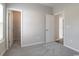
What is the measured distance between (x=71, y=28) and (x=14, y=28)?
1.57 meters

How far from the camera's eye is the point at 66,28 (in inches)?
96.7

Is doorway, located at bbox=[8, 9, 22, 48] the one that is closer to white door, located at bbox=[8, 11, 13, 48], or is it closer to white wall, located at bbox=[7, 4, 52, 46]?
white door, located at bbox=[8, 11, 13, 48]

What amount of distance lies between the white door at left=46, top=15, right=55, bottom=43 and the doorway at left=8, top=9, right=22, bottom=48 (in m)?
0.74

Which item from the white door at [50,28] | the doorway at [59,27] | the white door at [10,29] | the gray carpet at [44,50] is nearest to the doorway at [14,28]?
the white door at [10,29]

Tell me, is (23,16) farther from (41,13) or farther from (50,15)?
(50,15)

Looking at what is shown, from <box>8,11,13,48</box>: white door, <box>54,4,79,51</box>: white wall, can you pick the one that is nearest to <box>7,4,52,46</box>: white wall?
<box>8,11,13,48</box>: white door

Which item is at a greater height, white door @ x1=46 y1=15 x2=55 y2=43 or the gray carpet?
white door @ x1=46 y1=15 x2=55 y2=43

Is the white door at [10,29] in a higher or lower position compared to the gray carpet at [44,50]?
higher

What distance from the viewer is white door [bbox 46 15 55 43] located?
2.31 m

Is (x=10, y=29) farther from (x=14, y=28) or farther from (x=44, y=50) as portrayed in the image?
(x=44, y=50)

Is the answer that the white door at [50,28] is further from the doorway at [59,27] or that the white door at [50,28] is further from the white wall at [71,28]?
the white wall at [71,28]

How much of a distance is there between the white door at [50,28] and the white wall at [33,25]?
140 mm

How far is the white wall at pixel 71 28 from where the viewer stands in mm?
2232

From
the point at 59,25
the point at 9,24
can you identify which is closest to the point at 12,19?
the point at 9,24
